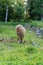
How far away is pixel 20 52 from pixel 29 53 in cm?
35

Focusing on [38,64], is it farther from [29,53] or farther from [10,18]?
[10,18]

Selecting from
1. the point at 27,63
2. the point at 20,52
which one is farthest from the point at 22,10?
the point at 27,63

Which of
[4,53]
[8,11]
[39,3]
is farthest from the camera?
[8,11]

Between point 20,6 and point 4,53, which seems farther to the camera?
point 20,6

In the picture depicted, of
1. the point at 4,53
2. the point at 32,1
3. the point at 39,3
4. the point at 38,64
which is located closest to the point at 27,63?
the point at 38,64

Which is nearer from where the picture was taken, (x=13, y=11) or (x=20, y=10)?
(x=20, y=10)

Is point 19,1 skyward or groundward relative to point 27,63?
groundward

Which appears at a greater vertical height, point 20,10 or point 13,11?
point 20,10

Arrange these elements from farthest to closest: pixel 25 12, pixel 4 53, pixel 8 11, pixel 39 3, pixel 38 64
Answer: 1. pixel 25 12
2. pixel 8 11
3. pixel 39 3
4. pixel 4 53
5. pixel 38 64

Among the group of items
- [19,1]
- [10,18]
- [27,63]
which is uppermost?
[27,63]

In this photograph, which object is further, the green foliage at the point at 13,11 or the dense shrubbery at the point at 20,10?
the green foliage at the point at 13,11

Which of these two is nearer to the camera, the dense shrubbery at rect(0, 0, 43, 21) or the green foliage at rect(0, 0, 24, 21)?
the dense shrubbery at rect(0, 0, 43, 21)

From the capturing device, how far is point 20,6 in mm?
32125

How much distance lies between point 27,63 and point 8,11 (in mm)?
25320
